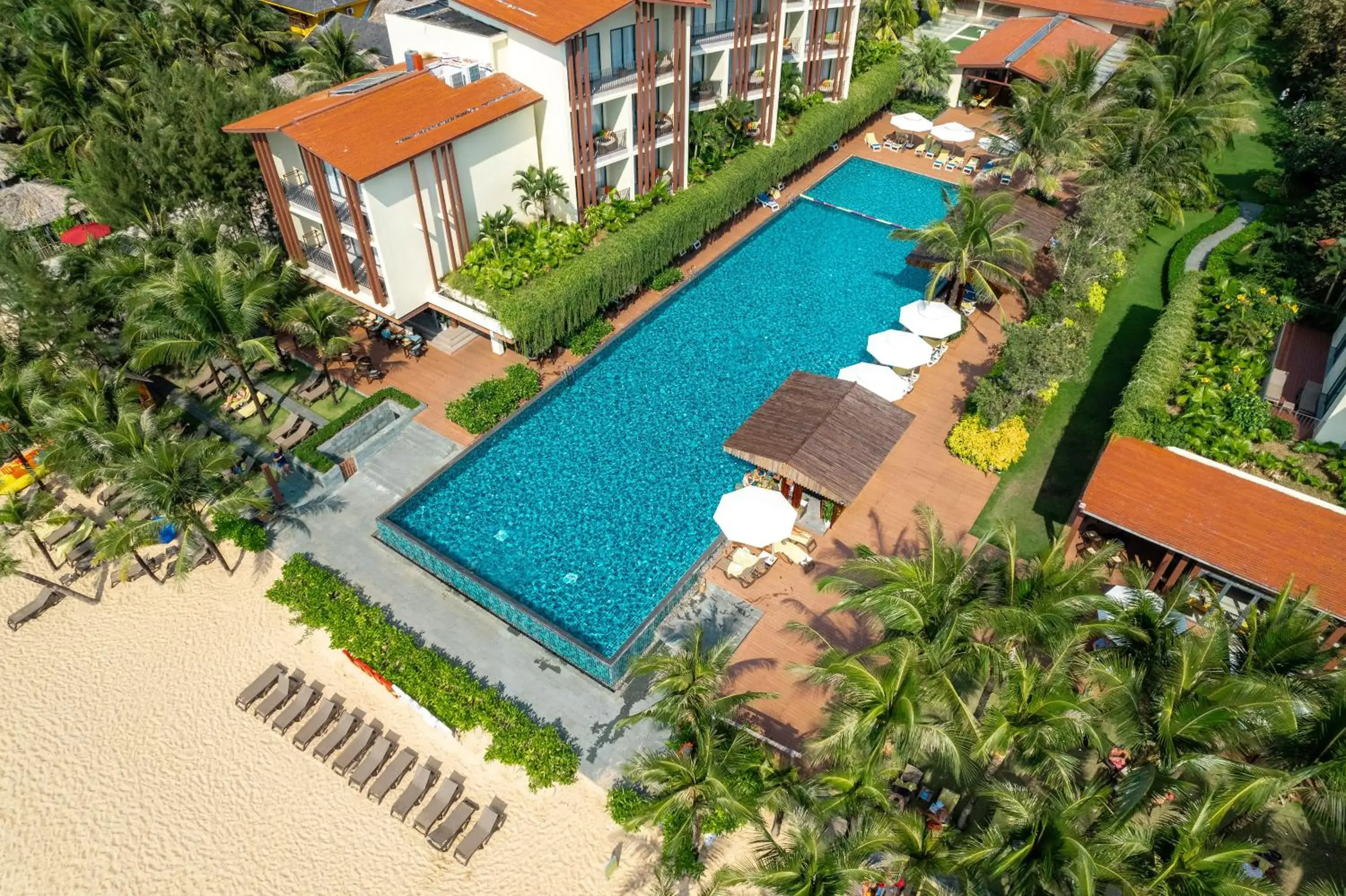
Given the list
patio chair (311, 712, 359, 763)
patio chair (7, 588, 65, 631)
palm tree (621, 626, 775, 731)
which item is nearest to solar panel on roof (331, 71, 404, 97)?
patio chair (7, 588, 65, 631)

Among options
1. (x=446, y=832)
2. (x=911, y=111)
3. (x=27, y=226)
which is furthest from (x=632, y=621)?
(x=911, y=111)

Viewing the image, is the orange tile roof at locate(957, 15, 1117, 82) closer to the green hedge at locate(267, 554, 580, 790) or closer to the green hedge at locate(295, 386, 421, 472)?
the green hedge at locate(295, 386, 421, 472)

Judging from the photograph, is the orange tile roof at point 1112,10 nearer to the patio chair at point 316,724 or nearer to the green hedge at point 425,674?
Answer: the green hedge at point 425,674

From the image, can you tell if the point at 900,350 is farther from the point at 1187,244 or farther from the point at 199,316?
the point at 199,316

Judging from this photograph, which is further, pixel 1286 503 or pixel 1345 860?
pixel 1286 503

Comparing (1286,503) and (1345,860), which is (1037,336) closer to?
(1286,503)

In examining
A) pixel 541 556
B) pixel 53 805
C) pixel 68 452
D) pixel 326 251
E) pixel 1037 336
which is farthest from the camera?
pixel 326 251

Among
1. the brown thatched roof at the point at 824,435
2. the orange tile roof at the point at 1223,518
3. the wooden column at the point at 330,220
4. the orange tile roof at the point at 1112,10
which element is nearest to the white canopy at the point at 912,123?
the orange tile roof at the point at 1112,10

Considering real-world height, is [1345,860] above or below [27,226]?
below
